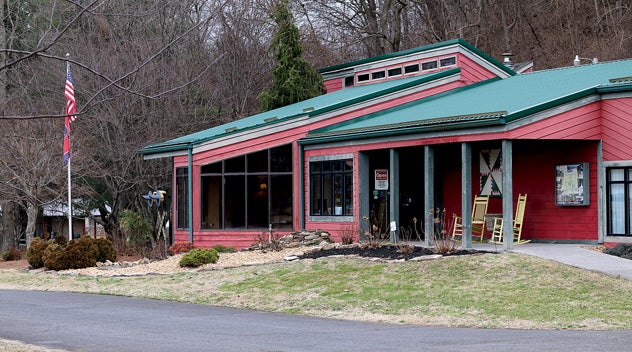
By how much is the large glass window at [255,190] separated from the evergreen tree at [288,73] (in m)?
9.57

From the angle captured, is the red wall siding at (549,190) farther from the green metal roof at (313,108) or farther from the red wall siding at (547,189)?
the green metal roof at (313,108)

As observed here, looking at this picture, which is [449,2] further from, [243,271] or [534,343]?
[534,343]

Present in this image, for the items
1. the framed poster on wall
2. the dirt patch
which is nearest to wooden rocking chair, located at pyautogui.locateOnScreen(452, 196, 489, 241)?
the framed poster on wall

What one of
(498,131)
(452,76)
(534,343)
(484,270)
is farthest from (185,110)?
(534,343)

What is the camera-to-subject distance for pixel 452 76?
29.6 meters

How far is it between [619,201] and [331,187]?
8306 mm

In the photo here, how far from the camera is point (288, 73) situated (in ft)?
123

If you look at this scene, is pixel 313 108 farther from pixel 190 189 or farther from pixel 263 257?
pixel 263 257

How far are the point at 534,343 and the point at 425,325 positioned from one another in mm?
2680

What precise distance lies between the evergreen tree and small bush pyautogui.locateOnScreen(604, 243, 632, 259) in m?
18.8

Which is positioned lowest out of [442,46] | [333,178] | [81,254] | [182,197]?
[81,254]

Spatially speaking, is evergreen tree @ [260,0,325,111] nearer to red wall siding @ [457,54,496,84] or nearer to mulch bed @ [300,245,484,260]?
red wall siding @ [457,54,496,84]

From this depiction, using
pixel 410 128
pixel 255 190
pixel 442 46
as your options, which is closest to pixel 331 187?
pixel 255 190

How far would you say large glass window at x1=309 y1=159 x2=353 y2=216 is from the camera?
26047 millimetres
